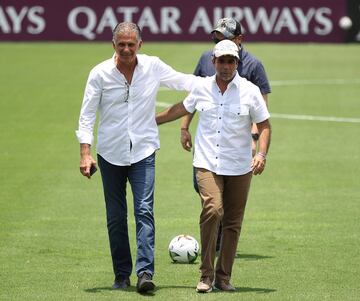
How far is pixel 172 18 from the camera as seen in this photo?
1762 inches

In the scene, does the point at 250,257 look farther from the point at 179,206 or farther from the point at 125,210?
the point at 179,206

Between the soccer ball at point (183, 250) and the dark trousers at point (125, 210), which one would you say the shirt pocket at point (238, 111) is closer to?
the dark trousers at point (125, 210)

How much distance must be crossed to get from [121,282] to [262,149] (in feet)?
6.23

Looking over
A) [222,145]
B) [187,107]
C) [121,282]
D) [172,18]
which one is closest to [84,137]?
[187,107]

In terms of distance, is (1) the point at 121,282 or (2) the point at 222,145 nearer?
(2) the point at 222,145

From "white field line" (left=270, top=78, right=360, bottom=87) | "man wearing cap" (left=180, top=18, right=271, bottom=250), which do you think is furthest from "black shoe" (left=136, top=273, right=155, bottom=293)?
"white field line" (left=270, top=78, right=360, bottom=87)

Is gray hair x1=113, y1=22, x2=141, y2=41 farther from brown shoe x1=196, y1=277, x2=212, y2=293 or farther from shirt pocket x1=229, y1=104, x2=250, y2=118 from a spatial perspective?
brown shoe x1=196, y1=277, x2=212, y2=293

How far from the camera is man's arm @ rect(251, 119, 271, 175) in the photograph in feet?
36.6

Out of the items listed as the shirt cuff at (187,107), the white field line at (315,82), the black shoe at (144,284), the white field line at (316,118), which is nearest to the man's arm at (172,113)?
the shirt cuff at (187,107)

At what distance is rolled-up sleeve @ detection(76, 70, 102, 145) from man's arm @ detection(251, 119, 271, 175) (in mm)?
1574

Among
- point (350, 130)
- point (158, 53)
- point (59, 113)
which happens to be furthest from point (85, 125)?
point (158, 53)

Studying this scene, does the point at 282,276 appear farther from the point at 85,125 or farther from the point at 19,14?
the point at 19,14

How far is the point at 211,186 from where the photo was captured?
11.2 metres

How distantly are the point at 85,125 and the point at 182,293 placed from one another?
1.85 metres
